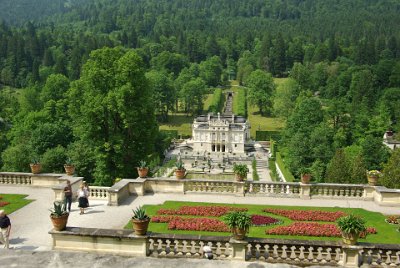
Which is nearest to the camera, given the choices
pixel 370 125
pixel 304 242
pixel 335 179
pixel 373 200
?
pixel 304 242

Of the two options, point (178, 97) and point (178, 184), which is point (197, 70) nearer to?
point (178, 97)

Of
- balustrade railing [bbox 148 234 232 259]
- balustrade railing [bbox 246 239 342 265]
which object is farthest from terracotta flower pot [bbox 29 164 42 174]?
balustrade railing [bbox 246 239 342 265]

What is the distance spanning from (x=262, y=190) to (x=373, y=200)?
691cm

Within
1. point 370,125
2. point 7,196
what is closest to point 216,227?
point 7,196

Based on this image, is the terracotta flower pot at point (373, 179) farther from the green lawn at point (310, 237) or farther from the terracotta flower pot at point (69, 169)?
the terracotta flower pot at point (69, 169)

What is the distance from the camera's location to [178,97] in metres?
154

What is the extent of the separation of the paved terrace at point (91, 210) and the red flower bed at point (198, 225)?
108 inches

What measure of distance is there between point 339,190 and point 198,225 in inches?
426

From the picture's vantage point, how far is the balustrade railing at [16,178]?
31578 mm

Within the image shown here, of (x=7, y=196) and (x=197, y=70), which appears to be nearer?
(x=7, y=196)

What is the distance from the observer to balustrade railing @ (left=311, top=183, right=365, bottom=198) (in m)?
28.9

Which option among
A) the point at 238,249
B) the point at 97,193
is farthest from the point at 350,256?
the point at 97,193

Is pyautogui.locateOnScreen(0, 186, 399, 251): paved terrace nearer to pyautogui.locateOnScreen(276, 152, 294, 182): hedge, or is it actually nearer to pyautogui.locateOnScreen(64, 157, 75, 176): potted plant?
pyautogui.locateOnScreen(64, 157, 75, 176): potted plant

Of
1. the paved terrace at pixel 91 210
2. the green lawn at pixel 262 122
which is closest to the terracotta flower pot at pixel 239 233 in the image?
the paved terrace at pixel 91 210
